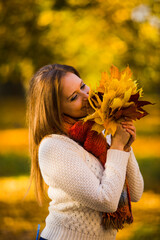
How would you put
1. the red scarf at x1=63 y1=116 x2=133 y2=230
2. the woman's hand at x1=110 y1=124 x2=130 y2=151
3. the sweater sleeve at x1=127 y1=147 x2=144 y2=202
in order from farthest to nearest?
the sweater sleeve at x1=127 y1=147 x2=144 y2=202, the red scarf at x1=63 y1=116 x2=133 y2=230, the woman's hand at x1=110 y1=124 x2=130 y2=151

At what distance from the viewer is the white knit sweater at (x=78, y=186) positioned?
2.10 metres

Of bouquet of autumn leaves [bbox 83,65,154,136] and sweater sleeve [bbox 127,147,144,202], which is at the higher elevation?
bouquet of autumn leaves [bbox 83,65,154,136]

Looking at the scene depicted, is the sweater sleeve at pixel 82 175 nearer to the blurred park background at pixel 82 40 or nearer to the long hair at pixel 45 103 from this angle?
the long hair at pixel 45 103

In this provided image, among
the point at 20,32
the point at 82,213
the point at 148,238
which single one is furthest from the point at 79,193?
the point at 20,32

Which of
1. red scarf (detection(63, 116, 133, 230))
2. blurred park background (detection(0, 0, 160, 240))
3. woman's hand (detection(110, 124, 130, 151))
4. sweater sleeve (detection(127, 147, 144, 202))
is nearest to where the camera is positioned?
woman's hand (detection(110, 124, 130, 151))

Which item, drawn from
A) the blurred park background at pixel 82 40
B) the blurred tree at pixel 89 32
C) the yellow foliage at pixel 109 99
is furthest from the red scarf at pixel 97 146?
the blurred tree at pixel 89 32

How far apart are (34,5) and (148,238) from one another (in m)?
4.50

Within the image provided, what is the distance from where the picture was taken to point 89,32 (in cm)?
757

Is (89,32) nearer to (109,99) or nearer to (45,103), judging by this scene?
(45,103)

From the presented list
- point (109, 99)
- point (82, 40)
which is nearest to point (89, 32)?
point (82, 40)

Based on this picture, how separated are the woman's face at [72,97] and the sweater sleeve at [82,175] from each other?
7.7 inches

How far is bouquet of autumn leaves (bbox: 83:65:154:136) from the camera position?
213 cm

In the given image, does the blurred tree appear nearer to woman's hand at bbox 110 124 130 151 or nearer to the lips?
the lips

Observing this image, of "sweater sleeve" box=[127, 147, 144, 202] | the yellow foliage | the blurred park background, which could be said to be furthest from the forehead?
the blurred park background
